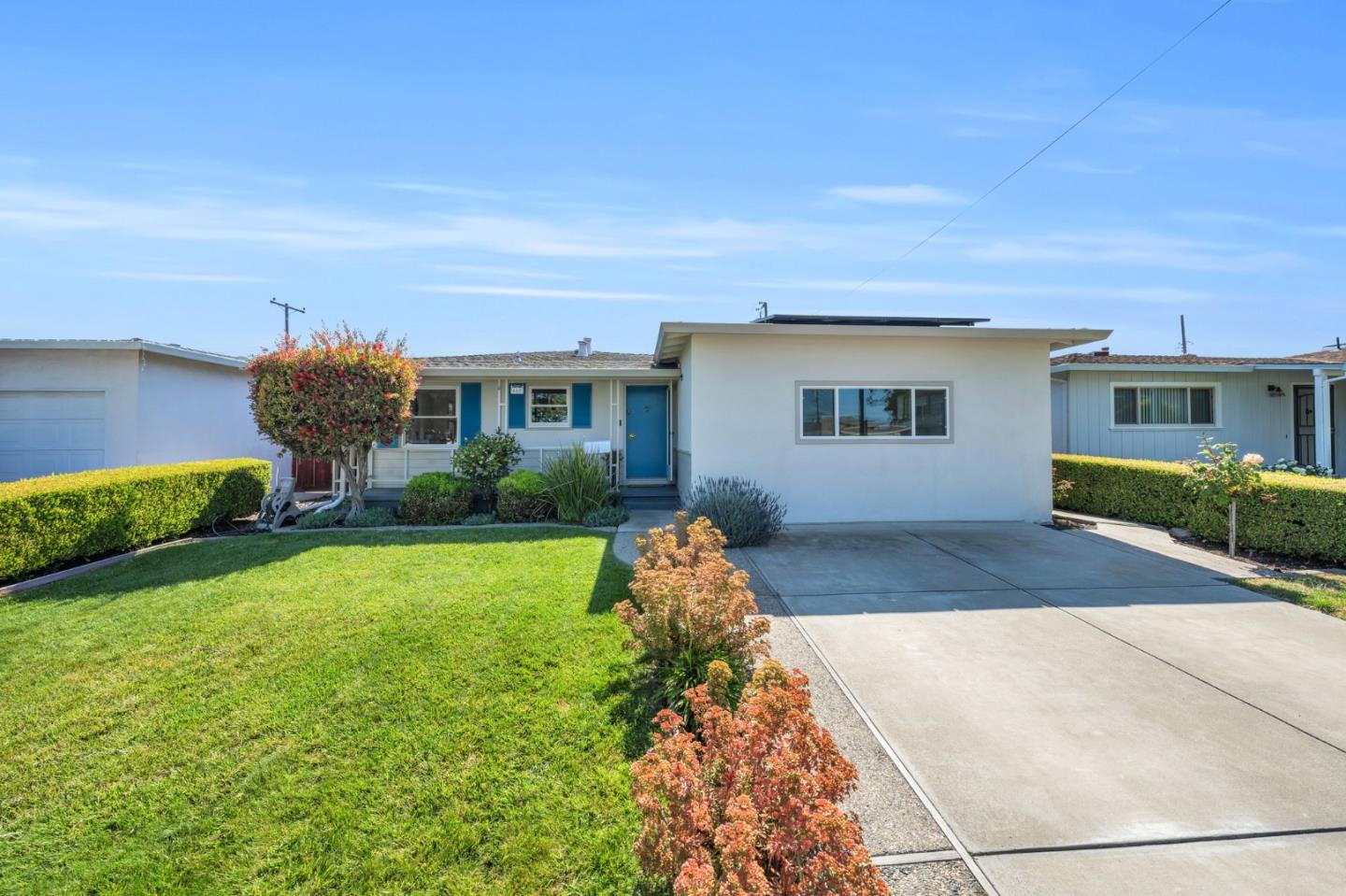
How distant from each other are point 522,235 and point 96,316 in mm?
12446

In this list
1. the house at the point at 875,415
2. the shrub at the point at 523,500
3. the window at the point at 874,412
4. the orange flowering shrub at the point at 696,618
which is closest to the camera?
the orange flowering shrub at the point at 696,618

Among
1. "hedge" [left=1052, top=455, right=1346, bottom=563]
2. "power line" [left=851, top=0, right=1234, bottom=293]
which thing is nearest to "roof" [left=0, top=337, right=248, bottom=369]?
"power line" [left=851, top=0, right=1234, bottom=293]

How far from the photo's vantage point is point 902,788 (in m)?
Result: 2.80

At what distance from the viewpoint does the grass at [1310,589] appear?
5.42m

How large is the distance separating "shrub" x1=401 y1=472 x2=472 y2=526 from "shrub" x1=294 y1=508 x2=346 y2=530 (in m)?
1.09

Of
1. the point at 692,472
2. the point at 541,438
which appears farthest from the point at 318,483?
the point at 692,472

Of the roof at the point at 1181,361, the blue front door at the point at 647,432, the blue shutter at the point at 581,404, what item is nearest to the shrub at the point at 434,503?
the blue shutter at the point at 581,404

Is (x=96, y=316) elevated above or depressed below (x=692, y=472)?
above

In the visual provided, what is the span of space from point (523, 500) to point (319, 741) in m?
6.95

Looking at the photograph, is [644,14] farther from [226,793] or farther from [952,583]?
[226,793]

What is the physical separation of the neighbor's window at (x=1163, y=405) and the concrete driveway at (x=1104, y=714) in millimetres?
8071

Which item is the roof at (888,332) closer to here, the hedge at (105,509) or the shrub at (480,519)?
the shrub at (480,519)

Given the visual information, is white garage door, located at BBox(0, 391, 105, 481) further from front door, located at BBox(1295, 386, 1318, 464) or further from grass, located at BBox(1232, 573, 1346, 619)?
front door, located at BBox(1295, 386, 1318, 464)

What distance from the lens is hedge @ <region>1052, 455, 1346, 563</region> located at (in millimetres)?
6902
